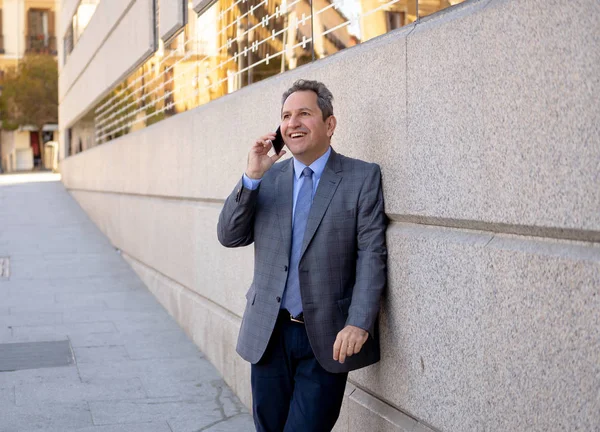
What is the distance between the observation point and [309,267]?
3916mm

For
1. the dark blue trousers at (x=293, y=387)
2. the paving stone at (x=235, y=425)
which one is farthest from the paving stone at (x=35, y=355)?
the dark blue trousers at (x=293, y=387)

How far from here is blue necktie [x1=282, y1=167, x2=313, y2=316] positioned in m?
3.98

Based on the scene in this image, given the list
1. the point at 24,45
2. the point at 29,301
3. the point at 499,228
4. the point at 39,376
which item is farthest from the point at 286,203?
the point at 24,45

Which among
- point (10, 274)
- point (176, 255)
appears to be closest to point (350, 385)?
point (176, 255)

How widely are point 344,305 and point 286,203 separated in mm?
527

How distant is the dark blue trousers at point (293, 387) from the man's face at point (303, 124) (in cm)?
72

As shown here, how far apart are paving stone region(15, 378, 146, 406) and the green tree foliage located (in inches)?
1666

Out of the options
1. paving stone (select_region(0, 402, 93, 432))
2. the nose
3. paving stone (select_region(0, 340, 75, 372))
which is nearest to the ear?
the nose

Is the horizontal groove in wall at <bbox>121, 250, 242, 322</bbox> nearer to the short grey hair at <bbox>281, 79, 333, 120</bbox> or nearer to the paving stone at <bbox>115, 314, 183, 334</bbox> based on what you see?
the paving stone at <bbox>115, 314, 183, 334</bbox>

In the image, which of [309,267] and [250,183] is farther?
[250,183]

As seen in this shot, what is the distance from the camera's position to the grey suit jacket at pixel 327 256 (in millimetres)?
3850

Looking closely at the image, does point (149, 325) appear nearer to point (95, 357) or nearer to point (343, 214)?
point (95, 357)

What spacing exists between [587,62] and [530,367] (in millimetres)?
998

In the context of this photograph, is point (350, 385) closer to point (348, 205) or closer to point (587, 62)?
point (348, 205)
